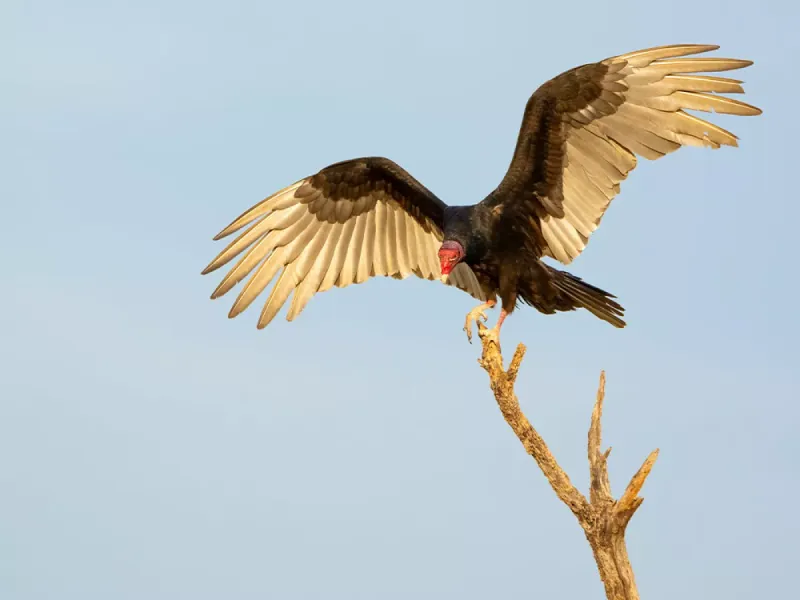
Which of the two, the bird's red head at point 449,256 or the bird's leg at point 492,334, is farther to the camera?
the bird's red head at point 449,256

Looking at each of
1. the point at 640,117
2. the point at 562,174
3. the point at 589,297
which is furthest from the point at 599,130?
the point at 589,297

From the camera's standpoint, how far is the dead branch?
6086 millimetres

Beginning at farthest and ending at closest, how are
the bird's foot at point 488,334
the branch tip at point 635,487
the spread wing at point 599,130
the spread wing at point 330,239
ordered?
the spread wing at point 330,239 → the spread wing at point 599,130 → the bird's foot at point 488,334 → the branch tip at point 635,487

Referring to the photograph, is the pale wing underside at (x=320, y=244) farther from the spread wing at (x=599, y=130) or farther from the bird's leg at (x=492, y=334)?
the bird's leg at (x=492, y=334)

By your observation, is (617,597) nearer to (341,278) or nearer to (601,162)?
(601,162)

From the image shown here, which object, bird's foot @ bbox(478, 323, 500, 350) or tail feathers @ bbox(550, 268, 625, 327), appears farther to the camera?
tail feathers @ bbox(550, 268, 625, 327)

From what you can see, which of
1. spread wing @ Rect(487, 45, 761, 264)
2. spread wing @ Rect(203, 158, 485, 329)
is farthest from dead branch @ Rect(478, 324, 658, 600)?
spread wing @ Rect(203, 158, 485, 329)

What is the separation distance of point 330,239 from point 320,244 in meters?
0.09

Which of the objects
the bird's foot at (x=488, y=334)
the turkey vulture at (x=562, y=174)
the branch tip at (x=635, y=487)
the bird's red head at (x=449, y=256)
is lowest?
the branch tip at (x=635, y=487)

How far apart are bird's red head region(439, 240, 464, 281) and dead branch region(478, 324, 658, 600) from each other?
2.80ft

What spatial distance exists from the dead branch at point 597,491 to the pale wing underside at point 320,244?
86.5 inches

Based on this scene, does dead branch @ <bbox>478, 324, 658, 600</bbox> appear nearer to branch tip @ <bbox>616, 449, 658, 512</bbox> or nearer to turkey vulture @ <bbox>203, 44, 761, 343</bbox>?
branch tip @ <bbox>616, 449, 658, 512</bbox>

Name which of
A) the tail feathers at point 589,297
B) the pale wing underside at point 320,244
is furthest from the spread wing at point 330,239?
the tail feathers at point 589,297

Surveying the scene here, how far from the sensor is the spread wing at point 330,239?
848cm
